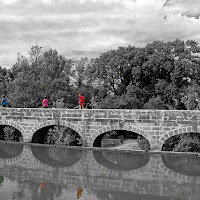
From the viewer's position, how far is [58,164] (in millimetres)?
11203

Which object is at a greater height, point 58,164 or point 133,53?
point 133,53

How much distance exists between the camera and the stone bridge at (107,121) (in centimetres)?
1203

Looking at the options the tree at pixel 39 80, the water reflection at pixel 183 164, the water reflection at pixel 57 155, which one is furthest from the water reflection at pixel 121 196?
the tree at pixel 39 80

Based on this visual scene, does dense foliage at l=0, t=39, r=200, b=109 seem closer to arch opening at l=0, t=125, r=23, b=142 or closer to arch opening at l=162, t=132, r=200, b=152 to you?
arch opening at l=0, t=125, r=23, b=142

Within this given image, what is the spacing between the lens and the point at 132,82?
25562mm

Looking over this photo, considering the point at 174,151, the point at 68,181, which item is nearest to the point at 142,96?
the point at 174,151

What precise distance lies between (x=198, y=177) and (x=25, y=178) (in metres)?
5.67

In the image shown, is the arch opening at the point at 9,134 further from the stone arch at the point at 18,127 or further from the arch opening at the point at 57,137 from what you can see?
the arch opening at the point at 57,137

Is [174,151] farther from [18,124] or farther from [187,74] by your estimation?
[187,74]

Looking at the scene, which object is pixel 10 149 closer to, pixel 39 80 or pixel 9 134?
pixel 9 134

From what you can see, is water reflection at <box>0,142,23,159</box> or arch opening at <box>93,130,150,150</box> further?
arch opening at <box>93,130,150,150</box>

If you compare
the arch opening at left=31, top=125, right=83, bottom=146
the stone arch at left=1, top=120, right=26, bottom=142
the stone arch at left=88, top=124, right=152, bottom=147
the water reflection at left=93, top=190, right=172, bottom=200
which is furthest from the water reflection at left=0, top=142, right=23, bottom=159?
the water reflection at left=93, top=190, right=172, bottom=200

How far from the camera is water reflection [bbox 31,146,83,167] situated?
11.5 meters

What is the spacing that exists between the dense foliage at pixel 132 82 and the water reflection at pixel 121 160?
9.12 m
